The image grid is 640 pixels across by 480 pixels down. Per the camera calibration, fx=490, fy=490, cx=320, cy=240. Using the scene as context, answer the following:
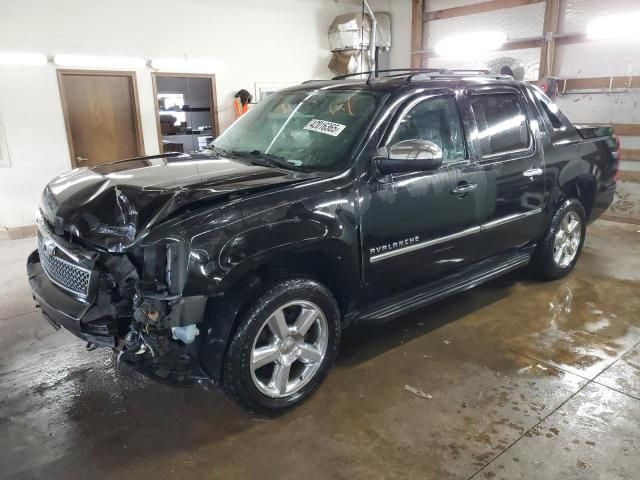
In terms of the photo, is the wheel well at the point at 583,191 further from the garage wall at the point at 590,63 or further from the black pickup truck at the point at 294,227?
the garage wall at the point at 590,63

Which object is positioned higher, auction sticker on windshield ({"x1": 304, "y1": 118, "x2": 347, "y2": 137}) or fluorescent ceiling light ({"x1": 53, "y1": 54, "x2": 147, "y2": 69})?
fluorescent ceiling light ({"x1": 53, "y1": 54, "x2": 147, "y2": 69})

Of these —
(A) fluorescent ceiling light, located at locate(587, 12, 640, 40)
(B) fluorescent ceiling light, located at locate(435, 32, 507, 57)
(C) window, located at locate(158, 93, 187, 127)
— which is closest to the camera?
(A) fluorescent ceiling light, located at locate(587, 12, 640, 40)

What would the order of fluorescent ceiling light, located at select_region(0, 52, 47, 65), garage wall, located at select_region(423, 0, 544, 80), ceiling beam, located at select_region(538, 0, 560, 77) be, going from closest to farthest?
fluorescent ceiling light, located at select_region(0, 52, 47, 65) < ceiling beam, located at select_region(538, 0, 560, 77) < garage wall, located at select_region(423, 0, 544, 80)

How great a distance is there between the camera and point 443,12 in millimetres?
8672

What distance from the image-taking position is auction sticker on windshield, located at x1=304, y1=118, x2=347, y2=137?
114 inches

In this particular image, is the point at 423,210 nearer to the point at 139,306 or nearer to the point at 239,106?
the point at 139,306

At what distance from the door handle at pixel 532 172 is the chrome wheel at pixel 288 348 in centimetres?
200

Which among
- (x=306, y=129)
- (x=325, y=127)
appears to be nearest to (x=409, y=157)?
(x=325, y=127)

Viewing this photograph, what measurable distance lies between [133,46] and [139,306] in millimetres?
5686

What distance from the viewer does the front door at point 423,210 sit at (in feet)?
9.06

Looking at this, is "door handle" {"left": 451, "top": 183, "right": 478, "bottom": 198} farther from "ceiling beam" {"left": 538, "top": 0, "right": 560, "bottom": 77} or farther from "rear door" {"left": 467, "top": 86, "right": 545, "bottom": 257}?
"ceiling beam" {"left": 538, "top": 0, "right": 560, "bottom": 77}

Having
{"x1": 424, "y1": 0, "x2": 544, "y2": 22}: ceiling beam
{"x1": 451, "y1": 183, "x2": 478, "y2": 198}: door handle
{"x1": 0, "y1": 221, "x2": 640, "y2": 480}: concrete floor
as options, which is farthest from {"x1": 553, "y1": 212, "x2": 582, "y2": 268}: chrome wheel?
{"x1": 424, "y1": 0, "x2": 544, "y2": 22}: ceiling beam

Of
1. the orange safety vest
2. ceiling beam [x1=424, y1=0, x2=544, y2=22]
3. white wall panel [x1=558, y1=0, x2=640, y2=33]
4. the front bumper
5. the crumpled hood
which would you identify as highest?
ceiling beam [x1=424, y1=0, x2=544, y2=22]

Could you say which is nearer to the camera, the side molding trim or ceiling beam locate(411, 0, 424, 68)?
the side molding trim
